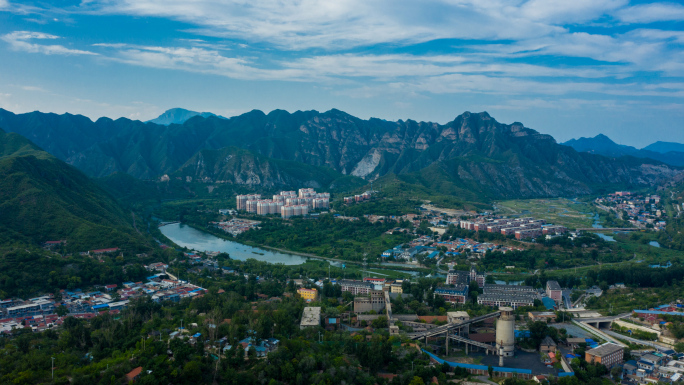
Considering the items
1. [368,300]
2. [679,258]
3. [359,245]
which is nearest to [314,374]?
[368,300]

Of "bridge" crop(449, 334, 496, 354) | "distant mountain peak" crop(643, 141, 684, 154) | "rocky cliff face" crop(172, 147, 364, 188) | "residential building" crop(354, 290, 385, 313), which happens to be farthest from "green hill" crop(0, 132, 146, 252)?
"distant mountain peak" crop(643, 141, 684, 154)

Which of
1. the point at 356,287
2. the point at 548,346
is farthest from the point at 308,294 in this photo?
the point at 548,346

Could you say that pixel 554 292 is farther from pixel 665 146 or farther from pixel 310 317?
pixel 665 146

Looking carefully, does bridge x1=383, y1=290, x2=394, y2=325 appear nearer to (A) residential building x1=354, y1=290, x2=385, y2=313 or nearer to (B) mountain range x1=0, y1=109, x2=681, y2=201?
(A) residential building x1=354, y1=290, x2=385, y2=313

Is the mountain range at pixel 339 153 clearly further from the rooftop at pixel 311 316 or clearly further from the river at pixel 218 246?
the rooftop at pixel 311 316

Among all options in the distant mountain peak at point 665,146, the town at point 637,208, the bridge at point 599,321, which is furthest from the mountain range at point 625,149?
the bridge at point 599,321

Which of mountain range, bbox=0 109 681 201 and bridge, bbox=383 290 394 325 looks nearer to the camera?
bridge, bbox=383 290 394 325

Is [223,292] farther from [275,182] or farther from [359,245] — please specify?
[275,182]
